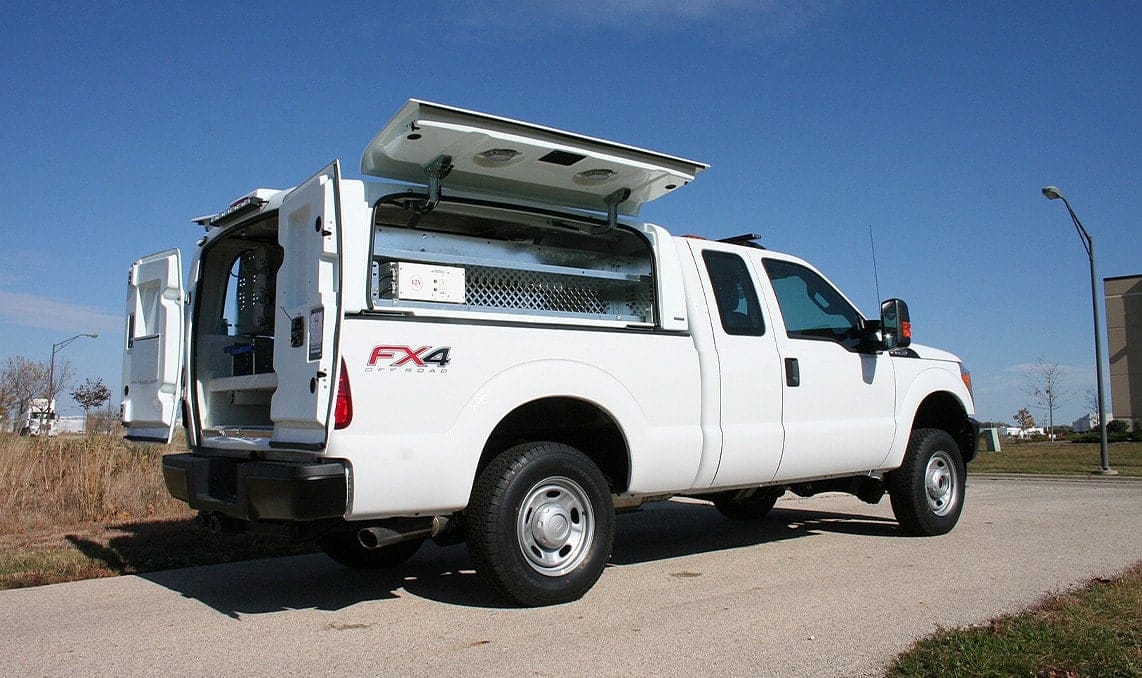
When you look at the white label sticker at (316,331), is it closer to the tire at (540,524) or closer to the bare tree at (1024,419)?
the tire at (540,524)

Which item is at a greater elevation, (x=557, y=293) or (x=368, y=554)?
(x=557, y=293)

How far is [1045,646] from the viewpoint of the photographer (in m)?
3.91

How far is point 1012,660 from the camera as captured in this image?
12.2 ft

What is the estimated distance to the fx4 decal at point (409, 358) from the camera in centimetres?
449

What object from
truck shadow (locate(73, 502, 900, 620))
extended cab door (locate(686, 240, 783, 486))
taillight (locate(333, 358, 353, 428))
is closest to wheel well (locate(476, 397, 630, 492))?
extended cab door (locate(686, 240, 783, 486))

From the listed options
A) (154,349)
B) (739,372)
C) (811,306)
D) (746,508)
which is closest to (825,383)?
(811,306)

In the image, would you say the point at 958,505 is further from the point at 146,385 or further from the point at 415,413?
the point at 146,385

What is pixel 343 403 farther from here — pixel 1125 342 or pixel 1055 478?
pixel 1125 342

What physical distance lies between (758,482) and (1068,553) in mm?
2296

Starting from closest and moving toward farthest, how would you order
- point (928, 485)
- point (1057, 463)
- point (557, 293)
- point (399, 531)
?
point (399, 531) < point (557, 293) < point (928, 485) < point (1057, 463)

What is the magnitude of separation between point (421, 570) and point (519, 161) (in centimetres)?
293

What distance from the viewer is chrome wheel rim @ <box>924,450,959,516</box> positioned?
7.52 metres

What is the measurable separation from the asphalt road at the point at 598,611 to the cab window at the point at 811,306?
161 cm

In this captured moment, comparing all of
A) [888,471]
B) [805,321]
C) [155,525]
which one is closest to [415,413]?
[805,321]
